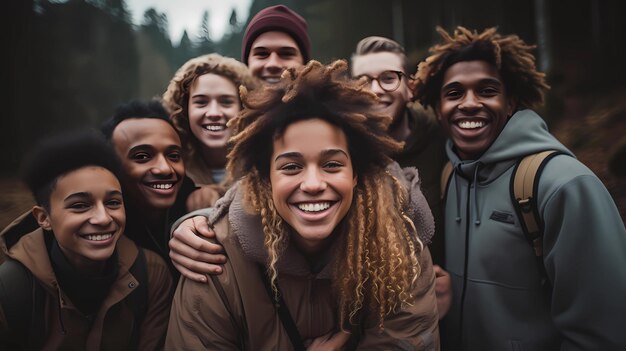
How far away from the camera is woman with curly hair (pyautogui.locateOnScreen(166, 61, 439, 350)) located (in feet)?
7.54

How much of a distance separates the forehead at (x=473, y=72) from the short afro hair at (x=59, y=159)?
101 inches

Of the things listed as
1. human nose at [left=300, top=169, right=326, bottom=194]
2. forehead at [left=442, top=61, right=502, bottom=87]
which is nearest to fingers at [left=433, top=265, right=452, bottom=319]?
human nose at [left=300, top=169, right=326, bottom=194]

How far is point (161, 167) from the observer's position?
10.1 feet

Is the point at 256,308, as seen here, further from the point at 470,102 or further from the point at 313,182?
the point at 470,102

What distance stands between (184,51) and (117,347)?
8117 mm

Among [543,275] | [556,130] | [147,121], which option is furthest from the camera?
[556,130]

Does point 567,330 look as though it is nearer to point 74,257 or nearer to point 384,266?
point 384,266

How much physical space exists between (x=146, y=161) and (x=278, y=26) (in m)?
1.85

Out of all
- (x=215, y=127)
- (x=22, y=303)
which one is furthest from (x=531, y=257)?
(x=22, y=303)

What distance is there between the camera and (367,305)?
251cm

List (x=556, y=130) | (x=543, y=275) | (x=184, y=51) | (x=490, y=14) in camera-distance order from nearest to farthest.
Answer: (x=543, y=275), (x=184, y=51), (x=556, y=130), (x=490, y=14)

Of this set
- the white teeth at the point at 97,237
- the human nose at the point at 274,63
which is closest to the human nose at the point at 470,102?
the human nose at the point at 274,63

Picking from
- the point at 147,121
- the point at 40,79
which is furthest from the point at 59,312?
the point at 40,79

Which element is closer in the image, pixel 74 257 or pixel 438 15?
pixel 74 257
